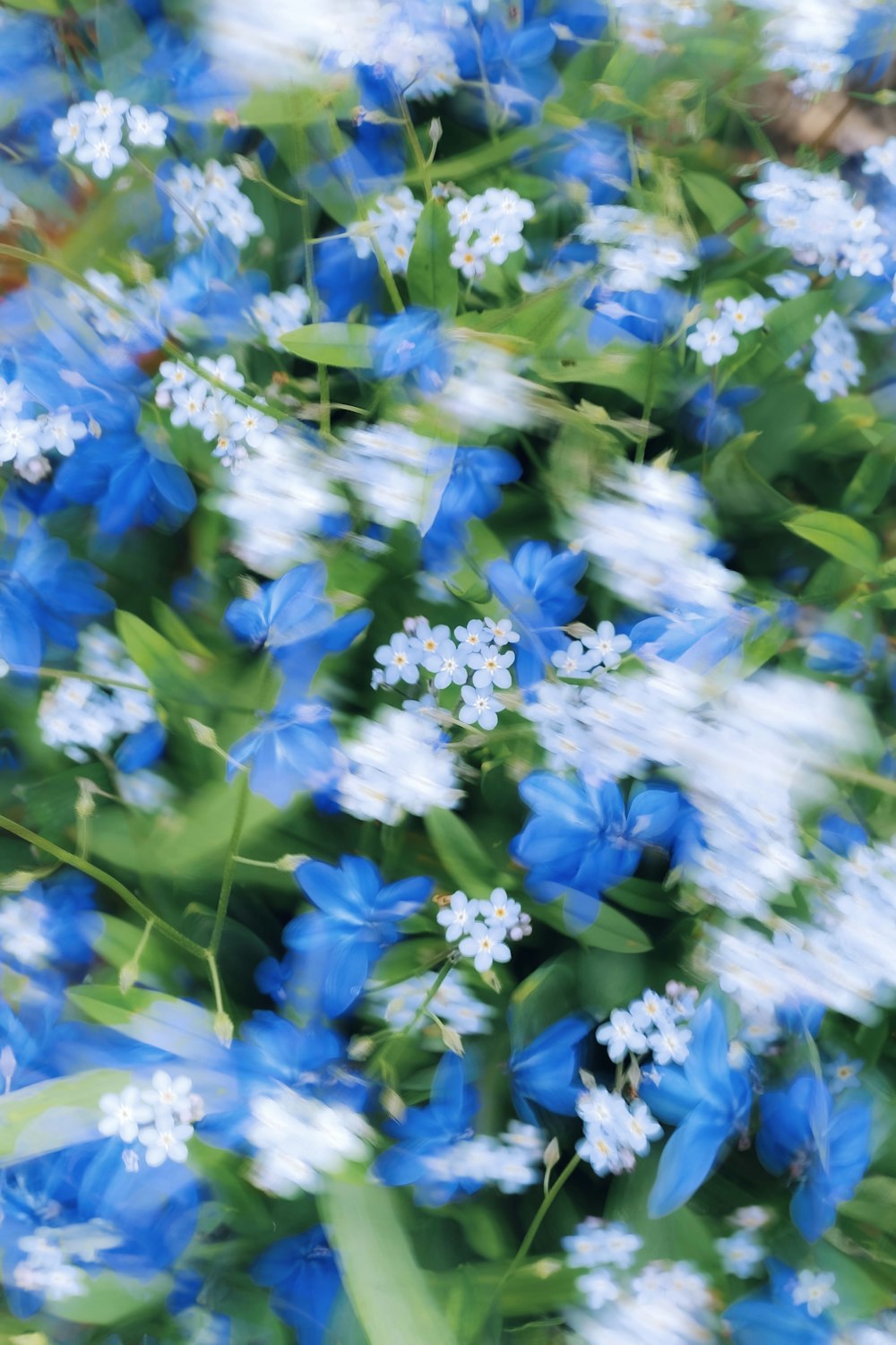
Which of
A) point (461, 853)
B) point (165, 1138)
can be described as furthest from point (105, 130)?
point (165, 1138)

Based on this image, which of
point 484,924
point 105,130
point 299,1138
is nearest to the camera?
point 299,1138

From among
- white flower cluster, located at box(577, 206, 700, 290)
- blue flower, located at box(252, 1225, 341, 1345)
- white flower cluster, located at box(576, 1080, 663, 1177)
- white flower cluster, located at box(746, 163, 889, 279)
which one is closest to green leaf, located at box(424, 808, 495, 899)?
white flower cluster, located at box(576, 1080, 663, 1177)

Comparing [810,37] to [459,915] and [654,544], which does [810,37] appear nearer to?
[654,544]

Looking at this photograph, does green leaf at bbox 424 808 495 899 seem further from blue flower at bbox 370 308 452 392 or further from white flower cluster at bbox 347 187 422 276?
white flower cluster at bbox 347 187 422 276

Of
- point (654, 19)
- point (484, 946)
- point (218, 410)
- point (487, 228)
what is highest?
point (654, 19)

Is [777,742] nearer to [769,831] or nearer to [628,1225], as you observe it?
[769,831]

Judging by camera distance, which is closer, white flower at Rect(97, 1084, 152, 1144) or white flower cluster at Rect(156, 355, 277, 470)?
white flower at Rect(97, 1084, 152, 1144)

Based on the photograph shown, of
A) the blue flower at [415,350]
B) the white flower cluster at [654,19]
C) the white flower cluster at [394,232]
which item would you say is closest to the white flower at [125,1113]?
the blue flower at [415,350]

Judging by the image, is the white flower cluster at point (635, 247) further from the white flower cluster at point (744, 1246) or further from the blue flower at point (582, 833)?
the white flower cluster at point (744, 1246)
